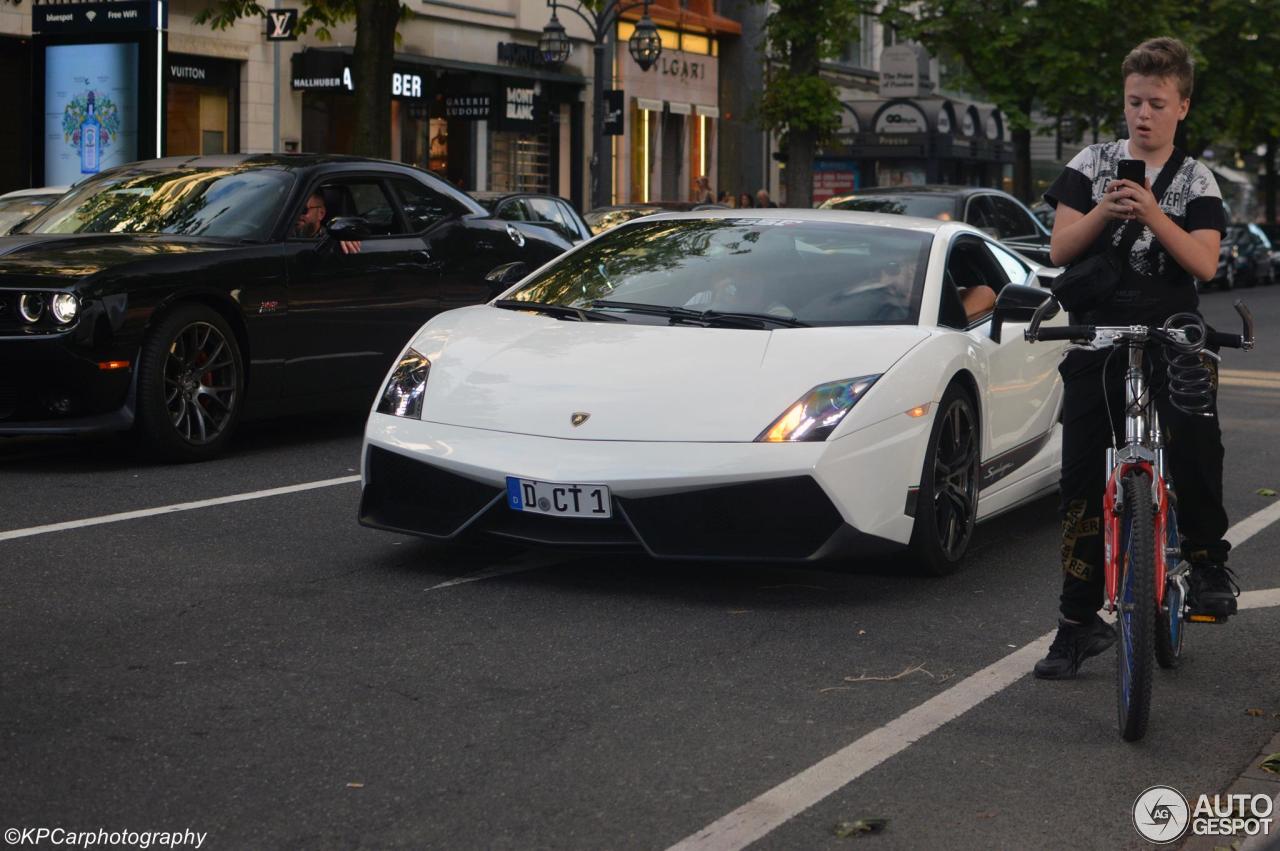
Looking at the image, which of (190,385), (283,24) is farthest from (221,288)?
(283,24)

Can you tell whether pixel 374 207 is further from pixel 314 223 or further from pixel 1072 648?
pixel 1072 648

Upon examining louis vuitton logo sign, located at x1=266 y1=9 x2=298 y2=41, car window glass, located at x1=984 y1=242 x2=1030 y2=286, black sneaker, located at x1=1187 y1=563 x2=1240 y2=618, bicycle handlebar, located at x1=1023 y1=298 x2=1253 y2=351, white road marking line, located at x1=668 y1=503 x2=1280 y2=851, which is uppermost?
louis vuitton logo sign, located at x1=266 y1=9 x2=298 y2=41

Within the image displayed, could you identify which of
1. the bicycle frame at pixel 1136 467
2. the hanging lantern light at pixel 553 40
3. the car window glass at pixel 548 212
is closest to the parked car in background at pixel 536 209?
the car window glass at pixel 548 212

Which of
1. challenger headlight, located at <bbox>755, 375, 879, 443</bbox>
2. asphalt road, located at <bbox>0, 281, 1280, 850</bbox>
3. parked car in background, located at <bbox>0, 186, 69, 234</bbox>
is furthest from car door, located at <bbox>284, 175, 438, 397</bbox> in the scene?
challenger headlight, located at <bbox>755, 375, 879, 443</bbox>

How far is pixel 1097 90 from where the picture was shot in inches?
1415

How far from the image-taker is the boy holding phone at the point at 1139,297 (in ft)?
16.4

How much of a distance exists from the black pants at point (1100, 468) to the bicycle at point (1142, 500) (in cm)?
4

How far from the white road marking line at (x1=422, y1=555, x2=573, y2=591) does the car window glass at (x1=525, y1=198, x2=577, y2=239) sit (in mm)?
10287

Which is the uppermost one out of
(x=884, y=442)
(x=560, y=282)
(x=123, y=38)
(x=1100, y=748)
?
(x=123, y=38)

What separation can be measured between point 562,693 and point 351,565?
1.97 meters

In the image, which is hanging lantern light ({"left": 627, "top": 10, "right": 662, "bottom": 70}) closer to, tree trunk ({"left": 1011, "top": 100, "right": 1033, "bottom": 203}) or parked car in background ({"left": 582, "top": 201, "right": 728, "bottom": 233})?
parked car in background ({"left": 582, "top": 201, "right": 728, "bottom": 233})

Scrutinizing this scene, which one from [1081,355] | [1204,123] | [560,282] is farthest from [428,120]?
[1081,355]

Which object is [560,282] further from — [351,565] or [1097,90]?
[1097,90]

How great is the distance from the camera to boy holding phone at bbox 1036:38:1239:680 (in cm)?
499
